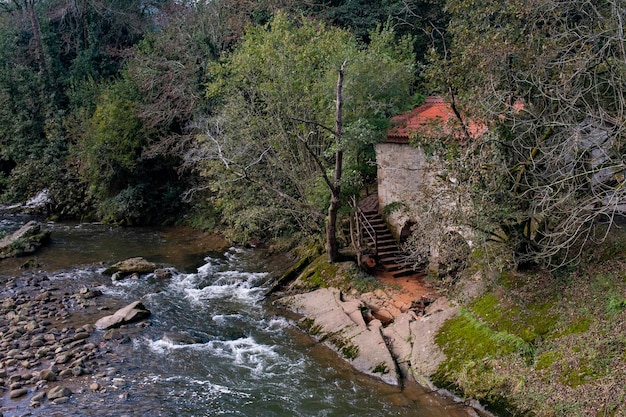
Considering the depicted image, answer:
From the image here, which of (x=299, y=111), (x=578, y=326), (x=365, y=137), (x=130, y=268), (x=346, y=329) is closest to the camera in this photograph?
(x=578, y=326)

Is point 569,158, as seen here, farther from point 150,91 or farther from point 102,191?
point 102,191

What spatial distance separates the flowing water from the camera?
32.9 ft

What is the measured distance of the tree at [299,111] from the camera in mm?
15461

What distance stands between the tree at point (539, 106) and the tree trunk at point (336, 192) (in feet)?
9.42

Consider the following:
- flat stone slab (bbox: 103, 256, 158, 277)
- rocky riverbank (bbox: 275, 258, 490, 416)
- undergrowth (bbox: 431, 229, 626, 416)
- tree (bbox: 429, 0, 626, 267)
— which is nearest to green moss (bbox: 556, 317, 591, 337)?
undergrowth (bbox: 431, 229, 626, 416)

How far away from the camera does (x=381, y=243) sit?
1698 centimetres

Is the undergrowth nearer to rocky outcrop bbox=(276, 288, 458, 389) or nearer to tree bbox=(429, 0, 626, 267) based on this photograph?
rocky outcrop bbox=(276, 288, 458, 389)

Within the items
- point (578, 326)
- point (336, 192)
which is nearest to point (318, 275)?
point (336, 192)

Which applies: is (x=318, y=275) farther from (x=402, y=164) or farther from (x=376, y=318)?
(x=402, y=164)

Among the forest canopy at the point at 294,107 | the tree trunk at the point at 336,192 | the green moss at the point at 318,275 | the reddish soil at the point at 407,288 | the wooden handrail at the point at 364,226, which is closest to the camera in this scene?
the forest canopy at the point at 294,107

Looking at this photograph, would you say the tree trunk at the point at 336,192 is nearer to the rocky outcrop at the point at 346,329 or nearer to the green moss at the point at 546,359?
the rocky outcrop at the point at 346,329

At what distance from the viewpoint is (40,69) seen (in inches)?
1211

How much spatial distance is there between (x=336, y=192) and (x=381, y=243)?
125 inches

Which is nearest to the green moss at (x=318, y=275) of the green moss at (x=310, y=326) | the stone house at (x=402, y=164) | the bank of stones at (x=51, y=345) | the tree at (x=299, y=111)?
the tree at (x=299, y=111)
